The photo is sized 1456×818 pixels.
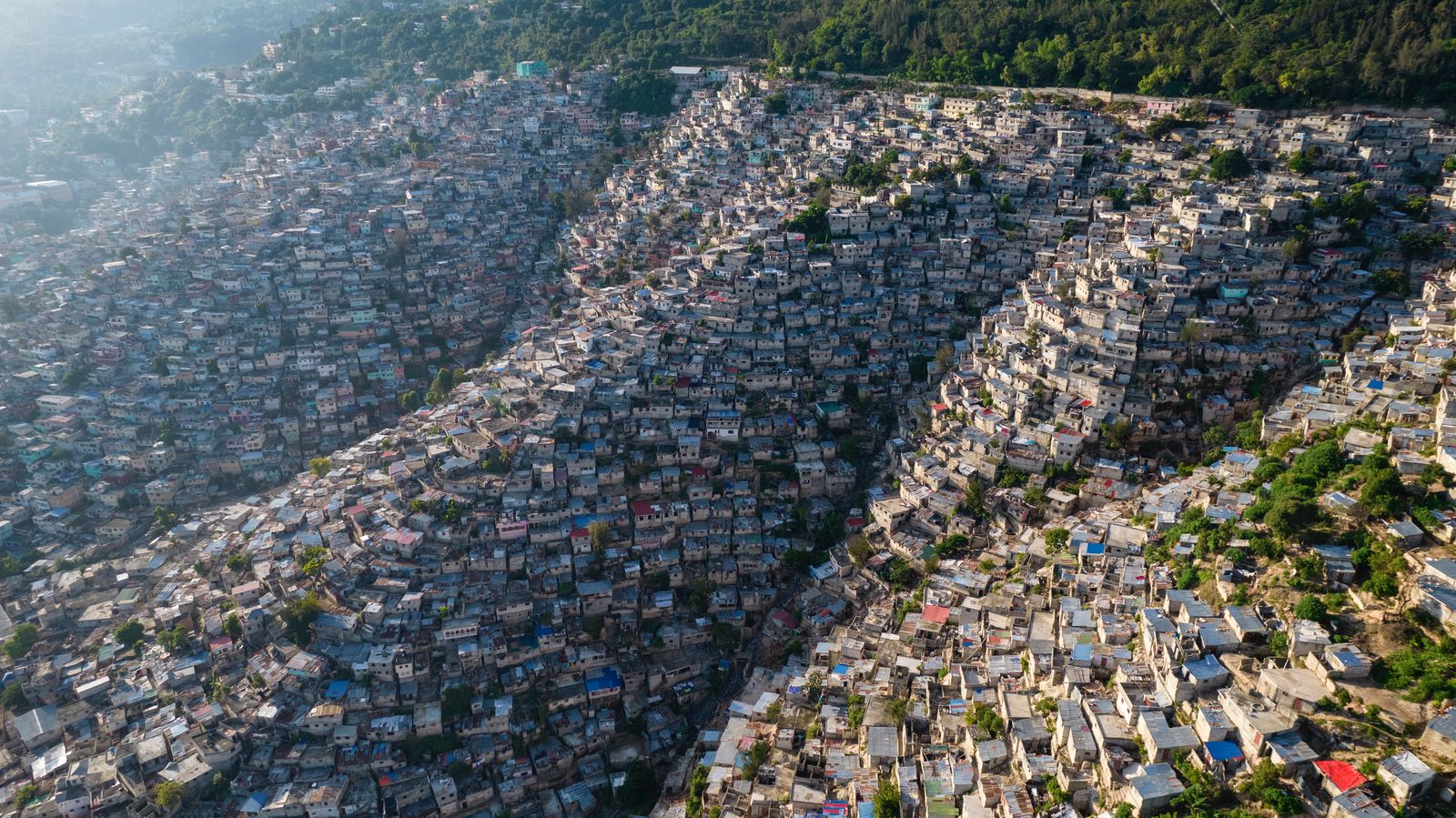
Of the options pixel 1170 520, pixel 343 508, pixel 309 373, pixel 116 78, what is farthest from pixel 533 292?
pixel 116 78

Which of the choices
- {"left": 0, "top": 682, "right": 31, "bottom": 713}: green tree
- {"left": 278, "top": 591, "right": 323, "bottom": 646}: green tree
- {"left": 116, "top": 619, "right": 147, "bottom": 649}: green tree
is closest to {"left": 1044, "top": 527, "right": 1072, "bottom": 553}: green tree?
{"left": 278, "top": 591, "right": 323, "bottom": 646}: green tree

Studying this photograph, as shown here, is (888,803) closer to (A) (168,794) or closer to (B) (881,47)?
(A) (168,794)

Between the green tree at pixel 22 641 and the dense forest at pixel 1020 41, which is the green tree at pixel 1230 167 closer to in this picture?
the dense forest at pixel 1020 41

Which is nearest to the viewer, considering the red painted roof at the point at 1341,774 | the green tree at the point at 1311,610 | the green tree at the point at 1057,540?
the red painted roof at the point at 1341,774

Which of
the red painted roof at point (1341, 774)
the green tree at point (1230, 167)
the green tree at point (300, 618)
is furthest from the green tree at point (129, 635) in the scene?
the green tree at point (1230, 167)

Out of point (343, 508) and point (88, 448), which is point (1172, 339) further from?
point (88, 448)

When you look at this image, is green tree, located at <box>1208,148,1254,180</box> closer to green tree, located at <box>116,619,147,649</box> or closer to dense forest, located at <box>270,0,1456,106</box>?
dense forest, located at <box>270,0,1456,106</box>
